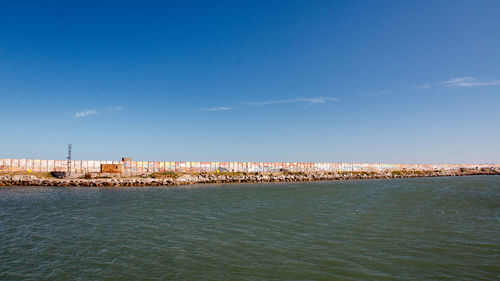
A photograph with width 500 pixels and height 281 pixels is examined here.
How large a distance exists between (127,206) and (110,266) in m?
19.9

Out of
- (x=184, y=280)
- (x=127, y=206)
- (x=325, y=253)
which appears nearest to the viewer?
(x=184, y=280)

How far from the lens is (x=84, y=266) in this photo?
13594 millimetres

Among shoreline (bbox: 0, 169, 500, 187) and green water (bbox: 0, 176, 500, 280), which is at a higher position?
shoreline (bbox: 0, 169, 500, 187)

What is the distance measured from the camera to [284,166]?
338 ft

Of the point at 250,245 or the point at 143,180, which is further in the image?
the point at 143,180

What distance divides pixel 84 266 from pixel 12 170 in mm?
74852

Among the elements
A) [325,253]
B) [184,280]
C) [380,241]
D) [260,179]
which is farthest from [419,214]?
[260,179]

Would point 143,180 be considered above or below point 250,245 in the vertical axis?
above

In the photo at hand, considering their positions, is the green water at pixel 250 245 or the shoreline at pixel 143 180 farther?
the shoreline at pixel 143 180

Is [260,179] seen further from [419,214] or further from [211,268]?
[211,268]

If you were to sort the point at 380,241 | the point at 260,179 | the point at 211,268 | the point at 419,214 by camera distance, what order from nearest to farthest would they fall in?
the point at 211,268
the point at 380,241
the point at 419,214
the point at 260,179

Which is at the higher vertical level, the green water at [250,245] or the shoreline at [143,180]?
the shoreline at [143,180]

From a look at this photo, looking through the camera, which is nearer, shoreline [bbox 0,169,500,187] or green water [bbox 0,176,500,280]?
green water [bbox 0,176,500,280]

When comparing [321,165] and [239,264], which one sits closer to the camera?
[239,264]
